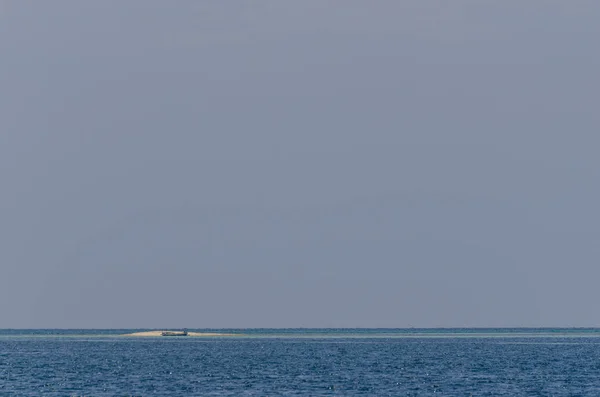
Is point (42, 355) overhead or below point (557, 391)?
overhead

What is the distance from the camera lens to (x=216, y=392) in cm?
10656

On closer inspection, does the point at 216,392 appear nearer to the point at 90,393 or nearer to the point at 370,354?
the point at 90,393

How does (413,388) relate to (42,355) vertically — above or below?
below

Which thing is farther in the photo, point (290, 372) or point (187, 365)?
point (187, 365)

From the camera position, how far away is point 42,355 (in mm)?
190625

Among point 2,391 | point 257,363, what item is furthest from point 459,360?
point 2,391

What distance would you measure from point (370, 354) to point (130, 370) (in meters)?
55.3

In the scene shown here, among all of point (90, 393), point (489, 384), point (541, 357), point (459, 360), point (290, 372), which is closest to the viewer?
point (90, 393)

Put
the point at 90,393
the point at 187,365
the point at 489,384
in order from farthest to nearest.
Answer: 1. the point at 187,365
2. the point at 489,384
3. the point at 90,393

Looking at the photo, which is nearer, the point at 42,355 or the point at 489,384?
the point at 489,384

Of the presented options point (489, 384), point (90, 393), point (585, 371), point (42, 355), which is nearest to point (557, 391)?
point (489, 384)

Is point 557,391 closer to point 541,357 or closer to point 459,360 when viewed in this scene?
point 459,360

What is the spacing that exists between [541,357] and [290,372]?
55673 millimetres

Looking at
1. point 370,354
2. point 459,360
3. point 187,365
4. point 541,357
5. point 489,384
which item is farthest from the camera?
point 370,354
